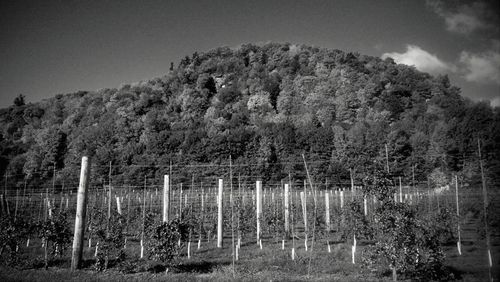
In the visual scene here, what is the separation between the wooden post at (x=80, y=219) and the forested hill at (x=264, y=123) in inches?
1030

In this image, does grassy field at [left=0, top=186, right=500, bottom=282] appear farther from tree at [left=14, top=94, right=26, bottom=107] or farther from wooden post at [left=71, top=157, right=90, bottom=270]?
tree at [left=14, top=94, right=26, bottom=107]

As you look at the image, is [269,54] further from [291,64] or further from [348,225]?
[348,225]

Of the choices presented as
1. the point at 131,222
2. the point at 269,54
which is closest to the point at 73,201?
the point at 131,222

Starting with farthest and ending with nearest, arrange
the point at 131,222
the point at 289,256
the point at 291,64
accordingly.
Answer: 1. the point at 291,64
2. the point at 131,222
3. the point at 289,256

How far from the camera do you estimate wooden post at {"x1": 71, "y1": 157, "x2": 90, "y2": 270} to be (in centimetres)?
1214

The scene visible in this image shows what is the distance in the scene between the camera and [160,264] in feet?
41.9

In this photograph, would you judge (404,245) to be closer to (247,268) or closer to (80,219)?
(247,268)

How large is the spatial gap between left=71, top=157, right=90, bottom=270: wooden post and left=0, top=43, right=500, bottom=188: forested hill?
26.2 meters

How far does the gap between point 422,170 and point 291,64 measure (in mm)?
60941

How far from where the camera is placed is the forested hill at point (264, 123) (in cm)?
4691

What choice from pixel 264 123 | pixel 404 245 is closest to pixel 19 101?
pixel 264 123

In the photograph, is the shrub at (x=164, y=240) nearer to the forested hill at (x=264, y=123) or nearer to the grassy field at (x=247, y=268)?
the grassy field at (x=247, y=268)

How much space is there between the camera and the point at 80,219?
1248cm

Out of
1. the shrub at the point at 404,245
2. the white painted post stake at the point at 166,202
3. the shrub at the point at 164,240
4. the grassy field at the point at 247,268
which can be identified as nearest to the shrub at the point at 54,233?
the grassy field at the point at 247,268
